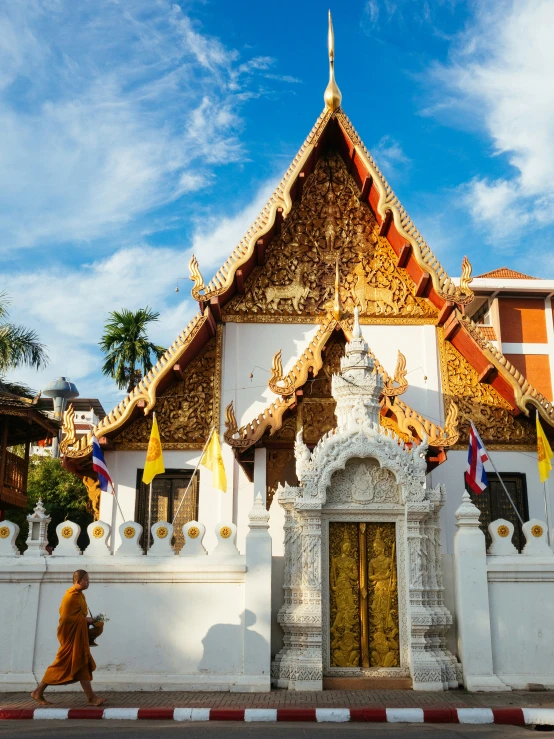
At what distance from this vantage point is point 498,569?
9203 mm

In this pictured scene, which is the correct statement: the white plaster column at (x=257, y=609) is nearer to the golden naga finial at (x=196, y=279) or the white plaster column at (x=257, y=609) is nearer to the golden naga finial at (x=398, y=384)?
the golden naga finial at (x=398, y=384)

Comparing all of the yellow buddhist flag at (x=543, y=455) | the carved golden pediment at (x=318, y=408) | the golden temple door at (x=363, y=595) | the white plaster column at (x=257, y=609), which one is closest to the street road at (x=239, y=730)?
the white plaster column at (x=257, y=609)

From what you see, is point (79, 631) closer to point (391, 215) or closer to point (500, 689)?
point (500, 689)

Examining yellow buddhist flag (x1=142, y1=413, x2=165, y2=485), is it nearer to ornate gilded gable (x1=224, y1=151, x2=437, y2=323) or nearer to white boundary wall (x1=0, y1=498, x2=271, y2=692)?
white boundary wall (x1=0, y1=498, x2=271, y2=692)

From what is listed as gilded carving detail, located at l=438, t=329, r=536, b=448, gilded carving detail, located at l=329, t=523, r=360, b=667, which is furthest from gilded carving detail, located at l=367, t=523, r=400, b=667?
gilded carving detail, located at l=438, t=329, r=536, b=448

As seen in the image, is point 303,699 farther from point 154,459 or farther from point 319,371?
point 319,371

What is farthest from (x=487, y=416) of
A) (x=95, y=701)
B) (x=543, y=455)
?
(x=95, y=701)

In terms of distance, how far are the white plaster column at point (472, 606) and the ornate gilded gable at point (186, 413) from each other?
17.8ft

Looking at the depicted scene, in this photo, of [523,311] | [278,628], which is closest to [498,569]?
[278,628]

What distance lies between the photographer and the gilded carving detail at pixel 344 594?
9102 mm

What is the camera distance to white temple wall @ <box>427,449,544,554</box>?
1328cm

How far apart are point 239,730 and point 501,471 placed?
782 cm

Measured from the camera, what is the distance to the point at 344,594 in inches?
364

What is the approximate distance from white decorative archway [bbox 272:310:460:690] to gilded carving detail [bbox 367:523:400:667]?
8 centimetres
